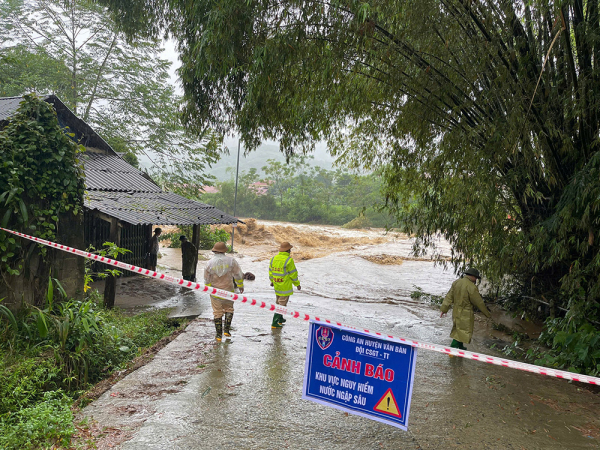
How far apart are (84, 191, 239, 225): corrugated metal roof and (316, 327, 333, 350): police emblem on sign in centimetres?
641

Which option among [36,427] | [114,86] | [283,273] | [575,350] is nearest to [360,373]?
[36,427]

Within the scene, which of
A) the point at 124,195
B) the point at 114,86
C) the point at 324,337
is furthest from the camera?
the point at 114,86

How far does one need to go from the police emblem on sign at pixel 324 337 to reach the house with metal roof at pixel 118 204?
6766mm

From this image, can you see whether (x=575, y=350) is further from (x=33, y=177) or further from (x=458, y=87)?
(x=33, y=177)

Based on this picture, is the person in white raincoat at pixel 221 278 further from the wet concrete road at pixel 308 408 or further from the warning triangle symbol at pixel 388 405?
the warning triangle symbol at pixel 388 405

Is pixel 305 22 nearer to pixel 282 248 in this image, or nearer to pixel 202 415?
pixel 282 248

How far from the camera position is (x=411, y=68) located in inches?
253

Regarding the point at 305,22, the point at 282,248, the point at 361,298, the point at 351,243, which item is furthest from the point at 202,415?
the point at 351,243

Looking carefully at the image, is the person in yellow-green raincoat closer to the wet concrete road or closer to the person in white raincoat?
the wet concrete road

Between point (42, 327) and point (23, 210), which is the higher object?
point (23, 210)

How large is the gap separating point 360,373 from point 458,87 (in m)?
4.58

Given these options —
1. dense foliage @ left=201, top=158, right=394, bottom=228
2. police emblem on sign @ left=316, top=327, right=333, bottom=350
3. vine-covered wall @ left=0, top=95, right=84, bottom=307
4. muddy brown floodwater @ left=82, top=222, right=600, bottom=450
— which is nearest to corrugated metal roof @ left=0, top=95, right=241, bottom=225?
muddy brown floodwater @ left=82, top=222, right=600, bottom=450

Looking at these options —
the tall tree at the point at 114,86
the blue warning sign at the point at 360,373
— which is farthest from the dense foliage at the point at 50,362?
the tall tree at the point at 114,86

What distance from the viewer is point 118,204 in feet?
33.2
